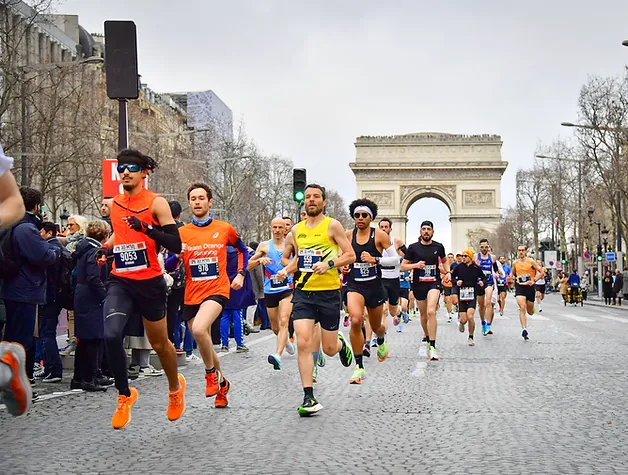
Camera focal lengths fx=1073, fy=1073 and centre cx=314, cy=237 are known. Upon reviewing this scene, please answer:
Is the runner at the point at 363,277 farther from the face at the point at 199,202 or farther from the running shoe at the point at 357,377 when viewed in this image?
the face at the point at 199,202

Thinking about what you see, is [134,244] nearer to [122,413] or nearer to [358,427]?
[122,413]

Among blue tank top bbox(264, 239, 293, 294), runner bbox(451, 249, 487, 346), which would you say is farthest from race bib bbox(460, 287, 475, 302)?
blue tank top bbox(264, 239, 293, 294)

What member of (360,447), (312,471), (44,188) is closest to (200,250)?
(360,447)

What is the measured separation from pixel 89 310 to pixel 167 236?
368 cm

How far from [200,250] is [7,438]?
248 cm

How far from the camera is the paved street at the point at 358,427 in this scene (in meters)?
6.98

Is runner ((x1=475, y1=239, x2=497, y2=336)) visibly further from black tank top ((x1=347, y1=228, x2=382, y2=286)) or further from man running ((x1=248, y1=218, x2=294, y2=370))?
black tank top ((x1=347, y1=228, x2=382, y2=286))

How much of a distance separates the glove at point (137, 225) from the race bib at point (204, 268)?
1.48m

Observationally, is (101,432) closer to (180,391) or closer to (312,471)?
(180,391)

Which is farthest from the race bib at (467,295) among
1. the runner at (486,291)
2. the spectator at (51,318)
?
the spectator at (51,318)

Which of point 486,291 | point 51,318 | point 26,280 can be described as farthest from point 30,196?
point 486,291

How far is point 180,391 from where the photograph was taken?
8.71 meters

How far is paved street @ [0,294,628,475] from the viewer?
22.9ft

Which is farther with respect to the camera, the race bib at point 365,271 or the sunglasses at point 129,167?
the race bib at point 365,271
